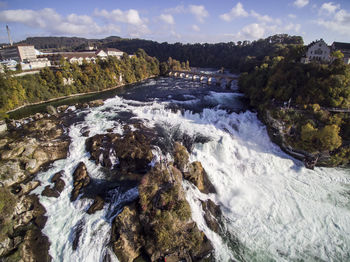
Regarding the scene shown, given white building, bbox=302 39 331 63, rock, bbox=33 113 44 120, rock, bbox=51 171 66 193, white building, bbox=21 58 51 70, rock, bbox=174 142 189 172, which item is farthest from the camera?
white building, bbox=21 58 51 70

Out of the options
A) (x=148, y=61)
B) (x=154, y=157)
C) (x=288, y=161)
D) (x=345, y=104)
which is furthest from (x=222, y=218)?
(x=148, y=61)

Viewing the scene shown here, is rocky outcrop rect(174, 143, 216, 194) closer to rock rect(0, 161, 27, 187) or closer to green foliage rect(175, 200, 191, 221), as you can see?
green foliage rect(175, 200, 191, 221)

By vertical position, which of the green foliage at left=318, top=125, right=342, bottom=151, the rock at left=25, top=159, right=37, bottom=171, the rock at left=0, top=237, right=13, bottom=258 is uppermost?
the green foliage at left=318, top=125, right=342, bottom=151

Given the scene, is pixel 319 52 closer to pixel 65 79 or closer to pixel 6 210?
pixel 6 210

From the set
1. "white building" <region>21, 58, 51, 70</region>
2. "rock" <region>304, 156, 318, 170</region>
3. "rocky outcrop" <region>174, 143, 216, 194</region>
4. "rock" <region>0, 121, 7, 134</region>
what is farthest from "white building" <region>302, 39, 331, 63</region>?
"white building" <region>21, 58, 51, 70</region>

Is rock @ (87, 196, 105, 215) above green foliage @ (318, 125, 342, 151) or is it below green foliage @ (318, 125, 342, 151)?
below

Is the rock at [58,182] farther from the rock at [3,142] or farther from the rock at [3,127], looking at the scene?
the rock at [3,127]

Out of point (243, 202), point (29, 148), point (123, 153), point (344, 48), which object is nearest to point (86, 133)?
point (29, 148)
